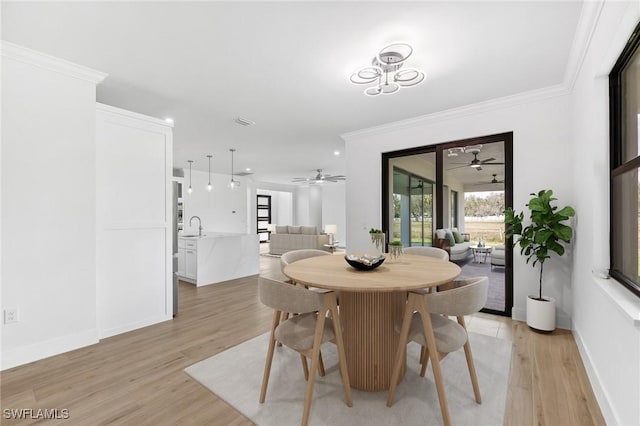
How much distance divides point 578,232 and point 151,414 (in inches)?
145

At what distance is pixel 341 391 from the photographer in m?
1.92

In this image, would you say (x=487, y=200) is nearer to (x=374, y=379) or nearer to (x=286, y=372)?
(x=374, y=379)

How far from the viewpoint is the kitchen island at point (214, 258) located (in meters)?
4.98

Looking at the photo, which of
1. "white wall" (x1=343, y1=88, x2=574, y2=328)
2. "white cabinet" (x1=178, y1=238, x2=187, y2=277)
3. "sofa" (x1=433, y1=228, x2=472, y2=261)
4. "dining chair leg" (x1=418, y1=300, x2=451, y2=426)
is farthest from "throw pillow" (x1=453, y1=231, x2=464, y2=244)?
"white cabinet" (x1=178, y1=238, x2=187, y2=277)

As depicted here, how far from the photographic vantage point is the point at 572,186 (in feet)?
9.68

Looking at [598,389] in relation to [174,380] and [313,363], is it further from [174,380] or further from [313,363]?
[174,380]

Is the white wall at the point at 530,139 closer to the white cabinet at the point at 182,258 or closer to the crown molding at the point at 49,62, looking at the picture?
the crown molding at the point at 49,62

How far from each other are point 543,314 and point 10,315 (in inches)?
188

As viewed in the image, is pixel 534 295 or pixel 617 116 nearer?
pixel 617 116

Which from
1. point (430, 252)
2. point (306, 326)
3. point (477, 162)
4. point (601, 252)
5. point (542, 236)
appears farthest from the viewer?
point (477, 162)

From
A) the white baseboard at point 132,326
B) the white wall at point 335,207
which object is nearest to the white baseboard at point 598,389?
the white baseboard at point 132,326

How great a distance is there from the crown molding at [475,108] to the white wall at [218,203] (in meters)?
5.85

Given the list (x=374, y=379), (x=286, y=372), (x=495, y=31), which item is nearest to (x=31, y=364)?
(x=286, y=372)

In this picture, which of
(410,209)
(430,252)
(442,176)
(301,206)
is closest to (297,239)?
(301,206)
